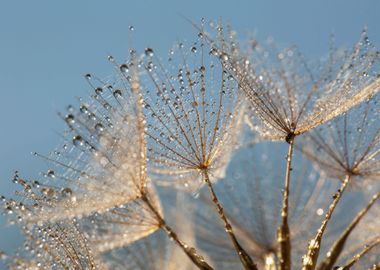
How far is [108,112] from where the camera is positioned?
4605 millimetres

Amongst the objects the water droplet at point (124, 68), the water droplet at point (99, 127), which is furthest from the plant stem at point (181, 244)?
the water droplet at point (124, 68)

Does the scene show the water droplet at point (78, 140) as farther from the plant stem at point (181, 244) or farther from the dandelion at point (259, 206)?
the dandelion at point (259, 206)

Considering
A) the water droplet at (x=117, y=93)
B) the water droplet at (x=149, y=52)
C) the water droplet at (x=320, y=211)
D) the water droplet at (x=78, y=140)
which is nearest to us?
the water droplet at (x=78, y=140)

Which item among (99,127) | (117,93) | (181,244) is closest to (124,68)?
(117,93)

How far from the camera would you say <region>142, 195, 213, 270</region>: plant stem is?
379cm

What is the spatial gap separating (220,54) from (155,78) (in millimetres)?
678

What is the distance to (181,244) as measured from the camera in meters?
3.98

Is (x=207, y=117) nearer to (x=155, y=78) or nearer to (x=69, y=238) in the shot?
(x=155, y=78)

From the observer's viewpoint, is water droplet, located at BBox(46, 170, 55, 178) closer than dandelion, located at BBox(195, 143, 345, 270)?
Yes

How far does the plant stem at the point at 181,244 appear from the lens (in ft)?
12.5

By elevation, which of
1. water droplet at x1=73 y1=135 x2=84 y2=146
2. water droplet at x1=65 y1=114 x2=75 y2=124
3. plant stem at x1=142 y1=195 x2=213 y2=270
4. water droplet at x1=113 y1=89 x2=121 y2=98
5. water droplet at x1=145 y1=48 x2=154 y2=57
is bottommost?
plant stem at x1=142 y1=195 x2=213 y2=270

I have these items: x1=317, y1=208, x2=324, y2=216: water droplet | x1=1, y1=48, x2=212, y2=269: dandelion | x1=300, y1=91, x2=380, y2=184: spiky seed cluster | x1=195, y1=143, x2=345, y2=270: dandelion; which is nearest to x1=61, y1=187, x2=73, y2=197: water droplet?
x1=1, y1=48, x2=212, y2=269: dandelion

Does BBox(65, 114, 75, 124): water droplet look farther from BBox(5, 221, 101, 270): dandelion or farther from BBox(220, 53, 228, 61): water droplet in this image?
BBox(220, 53, 228, 61): water droplet

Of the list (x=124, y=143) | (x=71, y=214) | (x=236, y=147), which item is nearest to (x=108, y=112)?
(x=124, y=143)
